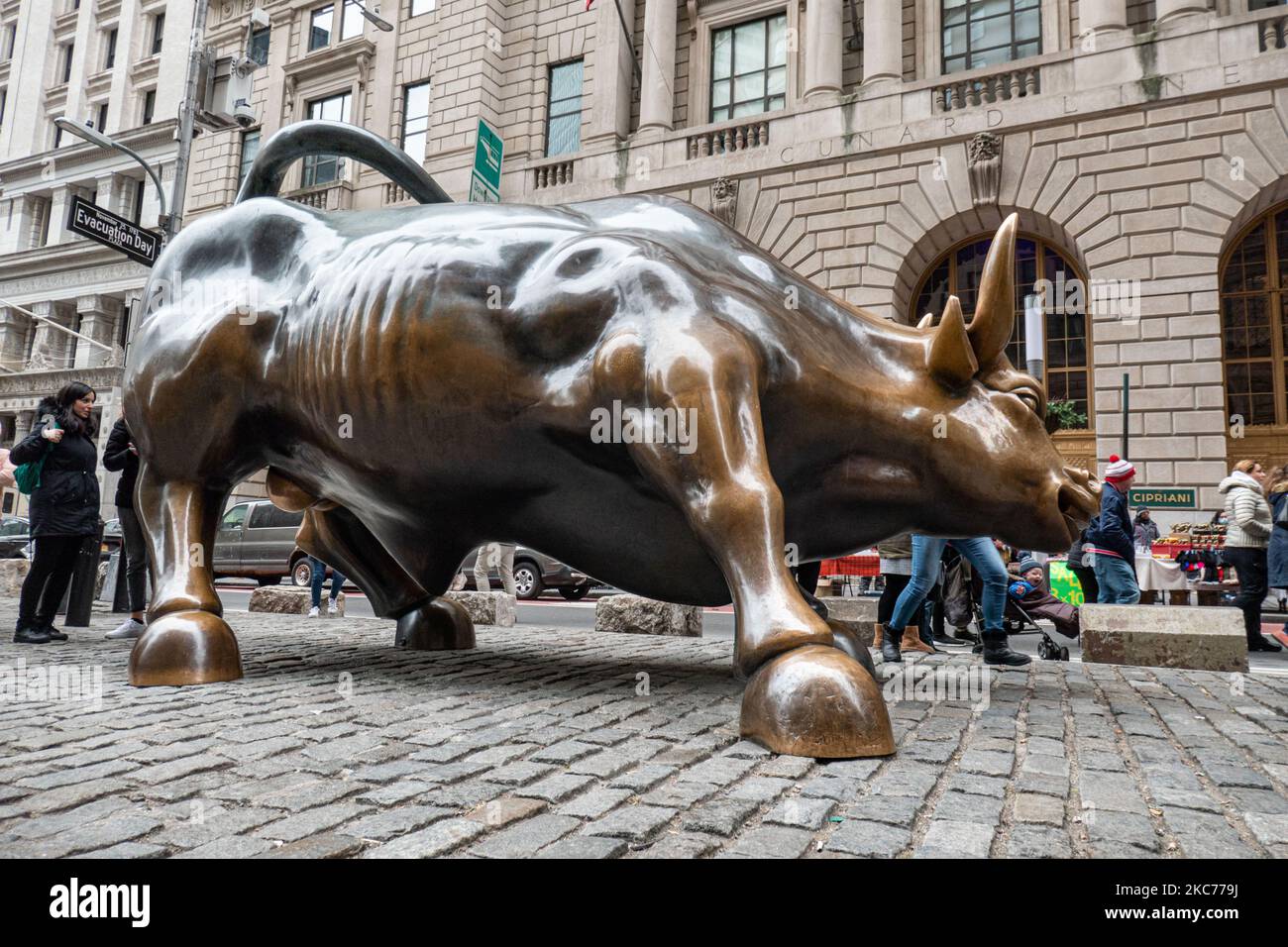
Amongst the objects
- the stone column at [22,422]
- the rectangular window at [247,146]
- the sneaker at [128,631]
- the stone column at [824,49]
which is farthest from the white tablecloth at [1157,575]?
the stone column at [22,422]

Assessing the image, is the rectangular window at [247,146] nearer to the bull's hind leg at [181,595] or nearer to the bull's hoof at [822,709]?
the bull's hind leg at [181,595]

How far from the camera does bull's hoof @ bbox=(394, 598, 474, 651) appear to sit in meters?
4.46

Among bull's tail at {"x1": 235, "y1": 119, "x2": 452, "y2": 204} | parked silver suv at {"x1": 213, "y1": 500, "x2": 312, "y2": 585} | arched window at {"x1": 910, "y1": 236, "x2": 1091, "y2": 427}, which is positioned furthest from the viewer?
parked silver suv at {"x1": 213, "y1": 500, "x2": 312, "y2": 585}

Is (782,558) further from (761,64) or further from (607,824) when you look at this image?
(761,64)

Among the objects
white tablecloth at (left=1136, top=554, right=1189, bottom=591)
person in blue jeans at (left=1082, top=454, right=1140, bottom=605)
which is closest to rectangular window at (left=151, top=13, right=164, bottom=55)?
white tablecloth at (left=1136, top=554, right=1189, bottom=591)

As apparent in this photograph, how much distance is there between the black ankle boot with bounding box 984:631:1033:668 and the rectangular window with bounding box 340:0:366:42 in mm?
24585

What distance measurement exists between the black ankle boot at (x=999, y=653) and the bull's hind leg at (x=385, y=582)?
2986 millimetres

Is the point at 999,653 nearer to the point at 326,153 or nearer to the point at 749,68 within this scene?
the point at 326,153

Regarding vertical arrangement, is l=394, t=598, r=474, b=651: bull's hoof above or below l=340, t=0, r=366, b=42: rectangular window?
below

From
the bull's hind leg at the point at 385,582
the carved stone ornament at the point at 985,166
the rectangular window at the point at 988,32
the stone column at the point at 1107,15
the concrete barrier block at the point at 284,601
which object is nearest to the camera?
the bull's hind leg at the point at 385,582

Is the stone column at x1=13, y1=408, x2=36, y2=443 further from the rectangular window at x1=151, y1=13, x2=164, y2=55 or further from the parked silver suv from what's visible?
the parked silver suv

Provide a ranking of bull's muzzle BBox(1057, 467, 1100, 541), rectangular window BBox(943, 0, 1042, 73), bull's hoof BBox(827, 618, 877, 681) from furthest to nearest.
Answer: rectangular window BBox(943, 0, 1042, 73), bull's hoof BBox(827, 618, 877, 681), bull's muzzle BBox(1057, 467, 1100, 541)

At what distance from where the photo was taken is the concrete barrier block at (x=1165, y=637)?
17.2ft

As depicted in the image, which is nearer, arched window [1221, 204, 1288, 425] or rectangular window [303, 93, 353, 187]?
arched window [1221, 204, 1288, 425]
